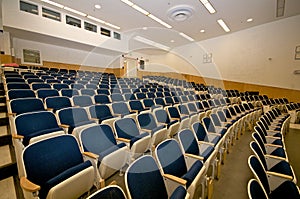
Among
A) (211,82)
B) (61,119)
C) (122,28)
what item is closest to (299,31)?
(211,82)

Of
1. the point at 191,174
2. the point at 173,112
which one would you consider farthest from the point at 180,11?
the point at 191,174

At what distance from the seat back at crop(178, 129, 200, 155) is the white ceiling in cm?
625

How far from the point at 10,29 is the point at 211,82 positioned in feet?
38.1

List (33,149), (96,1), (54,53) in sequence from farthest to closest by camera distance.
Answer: (54,53) → (96,1) → (33,149)

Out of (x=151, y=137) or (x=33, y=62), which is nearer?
(x=151, y=137)

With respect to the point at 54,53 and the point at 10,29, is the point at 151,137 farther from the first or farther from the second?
the point at 54,53

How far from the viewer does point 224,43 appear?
34.9ft

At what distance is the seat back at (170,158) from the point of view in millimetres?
1551

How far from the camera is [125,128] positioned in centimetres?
247

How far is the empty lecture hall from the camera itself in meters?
1.47

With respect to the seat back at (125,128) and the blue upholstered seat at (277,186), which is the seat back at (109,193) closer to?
the blue upholstered seat at (277,186)

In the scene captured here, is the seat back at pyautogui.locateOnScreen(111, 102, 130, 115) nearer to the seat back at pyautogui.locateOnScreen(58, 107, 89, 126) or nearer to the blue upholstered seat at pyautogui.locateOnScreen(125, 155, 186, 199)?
the seat back at pyautogui.locateOnScreen(58, 107, 89, 126)

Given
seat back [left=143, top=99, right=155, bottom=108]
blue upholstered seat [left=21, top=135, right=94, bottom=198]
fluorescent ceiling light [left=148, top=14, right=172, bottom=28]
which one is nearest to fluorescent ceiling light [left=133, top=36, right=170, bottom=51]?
fluorescent ceiling light [left=148, top=14, right=172, bottom=28]

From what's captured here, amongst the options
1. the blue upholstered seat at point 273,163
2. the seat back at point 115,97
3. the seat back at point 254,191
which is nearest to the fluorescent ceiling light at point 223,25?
the seat back at point 115,97
